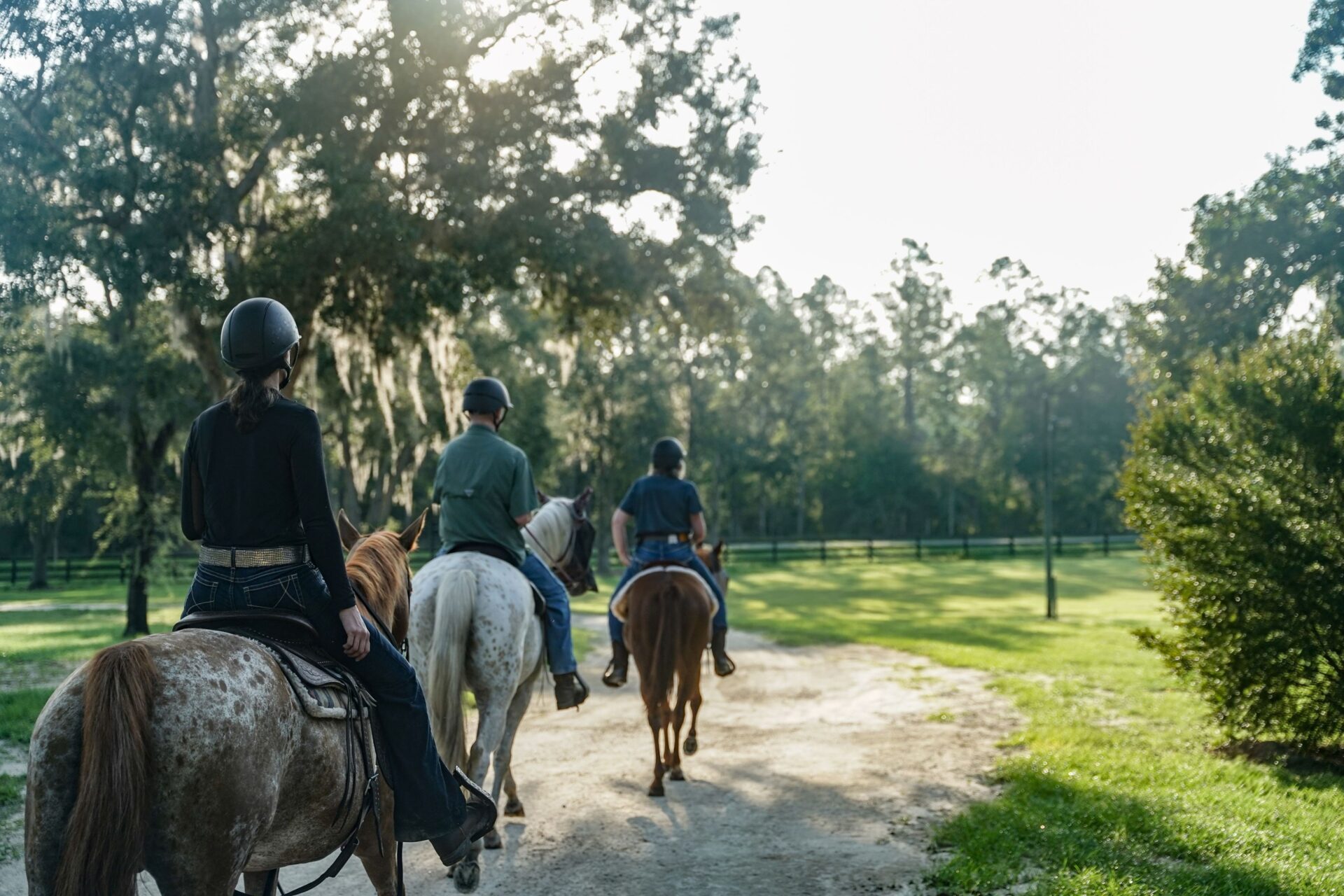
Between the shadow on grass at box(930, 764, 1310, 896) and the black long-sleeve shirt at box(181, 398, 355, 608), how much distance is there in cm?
379

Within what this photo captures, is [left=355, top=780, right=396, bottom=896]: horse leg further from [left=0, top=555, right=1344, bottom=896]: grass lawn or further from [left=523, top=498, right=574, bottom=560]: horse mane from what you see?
[left=523, top=498, right=574, bottom=560]: horse mane

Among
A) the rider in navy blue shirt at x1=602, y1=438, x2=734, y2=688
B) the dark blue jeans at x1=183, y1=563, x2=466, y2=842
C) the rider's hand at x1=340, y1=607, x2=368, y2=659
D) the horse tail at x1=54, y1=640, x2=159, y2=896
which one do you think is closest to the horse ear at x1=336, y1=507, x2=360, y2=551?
the dark blue jeans at x1=183, y1=563, x2=466, y2=842

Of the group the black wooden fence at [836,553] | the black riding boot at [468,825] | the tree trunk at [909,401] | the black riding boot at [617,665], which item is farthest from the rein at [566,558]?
the tree trunk at [909,401]

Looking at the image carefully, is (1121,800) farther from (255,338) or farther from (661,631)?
(255,338)

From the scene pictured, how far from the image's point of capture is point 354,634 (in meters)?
3.70

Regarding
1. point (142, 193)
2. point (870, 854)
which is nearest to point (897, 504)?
point (142, 193)

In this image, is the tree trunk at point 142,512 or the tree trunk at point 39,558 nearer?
the tree trunk at point 142,512

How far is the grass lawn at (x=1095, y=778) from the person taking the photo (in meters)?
5.48

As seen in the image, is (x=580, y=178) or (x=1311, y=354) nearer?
(x=1311, y=354)

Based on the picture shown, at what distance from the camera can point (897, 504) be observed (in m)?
70.9

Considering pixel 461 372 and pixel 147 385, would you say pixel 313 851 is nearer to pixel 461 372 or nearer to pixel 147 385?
pixel 461 372

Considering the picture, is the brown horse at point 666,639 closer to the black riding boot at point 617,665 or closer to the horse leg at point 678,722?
the horse leg at point 678,722

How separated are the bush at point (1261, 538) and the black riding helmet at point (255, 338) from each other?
785cm

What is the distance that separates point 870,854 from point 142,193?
1332cm
